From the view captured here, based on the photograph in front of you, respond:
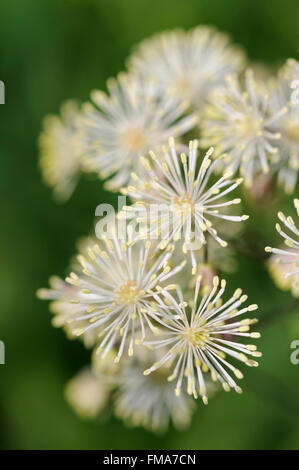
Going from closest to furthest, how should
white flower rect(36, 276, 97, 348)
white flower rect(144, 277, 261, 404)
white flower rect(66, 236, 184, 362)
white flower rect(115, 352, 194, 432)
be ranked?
white flower rect(144, 277, 261, 404)
white flower rect(66, 236, 184, 362)
white flower rect(36, 276, 97, 348)
white flower rect(115, 352, 194, 432)

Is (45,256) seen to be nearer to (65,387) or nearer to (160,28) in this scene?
(65,387)

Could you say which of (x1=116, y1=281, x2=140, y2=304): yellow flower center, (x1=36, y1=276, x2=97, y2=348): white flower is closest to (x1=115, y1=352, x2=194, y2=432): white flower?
(x1=36, y1=276, x2=97, y2=348): white flower

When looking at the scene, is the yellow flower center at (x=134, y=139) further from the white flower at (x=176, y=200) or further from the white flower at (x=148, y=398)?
the white flower at (x=148, y=398)

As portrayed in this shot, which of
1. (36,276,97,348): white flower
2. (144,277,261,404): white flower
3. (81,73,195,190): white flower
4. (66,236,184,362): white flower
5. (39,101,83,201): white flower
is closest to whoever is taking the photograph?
(144,277,261,404): white flower

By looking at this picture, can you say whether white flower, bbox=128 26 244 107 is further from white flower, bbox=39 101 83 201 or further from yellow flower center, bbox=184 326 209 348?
yellow flower center, bbox=184 326 209 348

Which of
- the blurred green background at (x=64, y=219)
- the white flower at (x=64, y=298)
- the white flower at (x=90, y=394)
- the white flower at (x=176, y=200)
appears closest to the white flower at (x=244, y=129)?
the white flower at (x=176, y=200)

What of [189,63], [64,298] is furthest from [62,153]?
[64,298]
